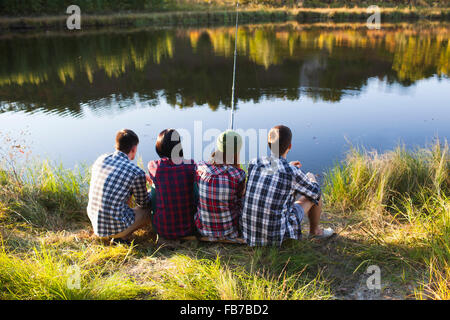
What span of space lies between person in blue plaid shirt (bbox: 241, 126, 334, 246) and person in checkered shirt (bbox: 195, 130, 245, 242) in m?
0.11

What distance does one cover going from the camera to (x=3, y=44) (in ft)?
57.6

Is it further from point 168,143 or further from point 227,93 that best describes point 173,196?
point 227,93

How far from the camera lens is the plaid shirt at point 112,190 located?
2.44 meters

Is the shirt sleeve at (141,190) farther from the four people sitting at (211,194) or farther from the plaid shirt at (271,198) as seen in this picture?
the plaid shirt at (271,198)

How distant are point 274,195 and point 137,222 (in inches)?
43.1

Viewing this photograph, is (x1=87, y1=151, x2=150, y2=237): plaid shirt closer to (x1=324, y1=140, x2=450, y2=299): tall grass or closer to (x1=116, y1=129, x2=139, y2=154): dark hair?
(x1=116, y1=129, x2=139, y2=154): dark hair

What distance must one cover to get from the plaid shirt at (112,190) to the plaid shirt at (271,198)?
2.72 ft

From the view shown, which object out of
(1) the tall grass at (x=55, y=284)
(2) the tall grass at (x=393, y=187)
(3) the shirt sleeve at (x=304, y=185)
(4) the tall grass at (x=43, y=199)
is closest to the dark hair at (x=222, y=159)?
(3) the shirt sleeve at (x=304, y=185)

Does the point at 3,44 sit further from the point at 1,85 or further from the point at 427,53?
the point at 427,53

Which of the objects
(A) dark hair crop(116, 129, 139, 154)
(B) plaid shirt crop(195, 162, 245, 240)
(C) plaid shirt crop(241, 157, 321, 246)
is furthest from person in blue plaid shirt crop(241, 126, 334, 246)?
(A) dark hair crop(116, 129, 139, 154)

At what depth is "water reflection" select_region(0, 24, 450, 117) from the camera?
28.6ft

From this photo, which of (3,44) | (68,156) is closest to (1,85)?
(68,156)

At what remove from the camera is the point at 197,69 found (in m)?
11.9

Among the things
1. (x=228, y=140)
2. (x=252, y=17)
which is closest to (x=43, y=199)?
(x=228, y=140)
